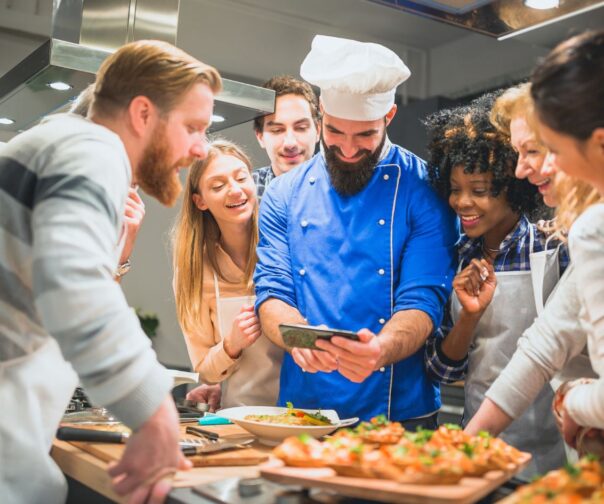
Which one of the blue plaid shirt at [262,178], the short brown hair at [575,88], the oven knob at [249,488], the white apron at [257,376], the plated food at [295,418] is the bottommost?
the white apron at [257,376]

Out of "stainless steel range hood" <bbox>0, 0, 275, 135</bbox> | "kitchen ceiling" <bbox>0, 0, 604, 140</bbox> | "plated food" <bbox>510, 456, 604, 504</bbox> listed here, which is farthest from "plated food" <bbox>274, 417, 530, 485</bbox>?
"kitchen ceiling" <bbox>0, 0, 604, 140</bbox>

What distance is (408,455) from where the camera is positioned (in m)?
1.17

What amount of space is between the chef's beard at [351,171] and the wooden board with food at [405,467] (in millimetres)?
1094

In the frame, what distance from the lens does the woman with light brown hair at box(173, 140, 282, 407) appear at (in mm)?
2408

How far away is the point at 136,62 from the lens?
1.43 m

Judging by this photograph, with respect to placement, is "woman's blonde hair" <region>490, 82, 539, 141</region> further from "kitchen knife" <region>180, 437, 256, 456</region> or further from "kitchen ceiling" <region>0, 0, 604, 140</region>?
"kitchen ceiling" <region>0, 0, 604, 140</region>

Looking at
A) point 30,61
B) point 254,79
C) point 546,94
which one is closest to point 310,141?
point 30,61

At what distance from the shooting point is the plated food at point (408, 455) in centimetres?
112

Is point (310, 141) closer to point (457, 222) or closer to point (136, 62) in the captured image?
point (457, 222)

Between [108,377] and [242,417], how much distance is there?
0.78 m

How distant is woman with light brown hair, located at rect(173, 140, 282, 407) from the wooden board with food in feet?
3.69

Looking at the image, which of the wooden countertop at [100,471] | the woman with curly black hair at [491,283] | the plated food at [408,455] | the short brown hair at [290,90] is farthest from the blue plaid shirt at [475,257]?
the short brown hair at [290,90]

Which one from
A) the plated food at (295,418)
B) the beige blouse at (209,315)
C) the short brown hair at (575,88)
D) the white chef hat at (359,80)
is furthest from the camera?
the beige blouse at (209,315)

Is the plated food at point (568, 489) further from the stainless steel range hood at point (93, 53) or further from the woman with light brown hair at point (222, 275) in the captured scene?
the stainless steel range hood at point (93, 53)
